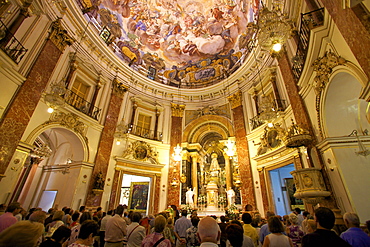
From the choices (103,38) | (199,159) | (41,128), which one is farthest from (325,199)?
(103,38)

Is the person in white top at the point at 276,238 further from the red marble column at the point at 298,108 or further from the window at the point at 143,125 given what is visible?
the window at the point at 143,125

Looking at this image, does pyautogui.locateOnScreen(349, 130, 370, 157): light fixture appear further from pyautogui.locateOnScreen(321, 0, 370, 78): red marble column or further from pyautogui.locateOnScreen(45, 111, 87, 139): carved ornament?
pyautogui.locateOnScreen(45, 111, 87, 139): carved ornament

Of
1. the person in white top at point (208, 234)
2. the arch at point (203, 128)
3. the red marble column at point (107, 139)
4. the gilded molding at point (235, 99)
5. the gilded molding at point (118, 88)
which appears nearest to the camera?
the person in white top at point (208, 234)

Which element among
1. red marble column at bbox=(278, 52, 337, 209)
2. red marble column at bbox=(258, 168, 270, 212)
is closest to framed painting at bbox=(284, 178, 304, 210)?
red marble column at bbox=(258, 168, 270, 212)

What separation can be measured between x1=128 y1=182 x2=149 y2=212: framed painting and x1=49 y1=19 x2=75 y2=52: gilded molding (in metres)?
8.35

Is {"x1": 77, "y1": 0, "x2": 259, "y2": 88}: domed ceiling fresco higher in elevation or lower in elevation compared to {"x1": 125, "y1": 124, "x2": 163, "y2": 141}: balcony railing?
higher

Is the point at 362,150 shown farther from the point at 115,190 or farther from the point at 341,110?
the point at 115,190

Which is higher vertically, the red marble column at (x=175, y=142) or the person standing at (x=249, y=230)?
the red marble column at (x=175, y=142)

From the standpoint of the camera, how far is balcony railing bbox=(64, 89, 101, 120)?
883 cm

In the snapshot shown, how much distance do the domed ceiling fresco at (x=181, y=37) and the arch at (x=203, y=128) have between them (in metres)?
3.22

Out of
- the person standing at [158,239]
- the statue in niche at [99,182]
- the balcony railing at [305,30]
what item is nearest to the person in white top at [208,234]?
the person standing at [158,239]

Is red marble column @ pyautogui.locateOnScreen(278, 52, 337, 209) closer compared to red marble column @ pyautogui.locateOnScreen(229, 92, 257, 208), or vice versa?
red marble column @ pyautogui.locateOnScreen(278, 52, 337, 209)

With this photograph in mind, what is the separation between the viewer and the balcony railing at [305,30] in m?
4.73

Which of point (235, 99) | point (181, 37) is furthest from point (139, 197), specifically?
point (181, 37)
